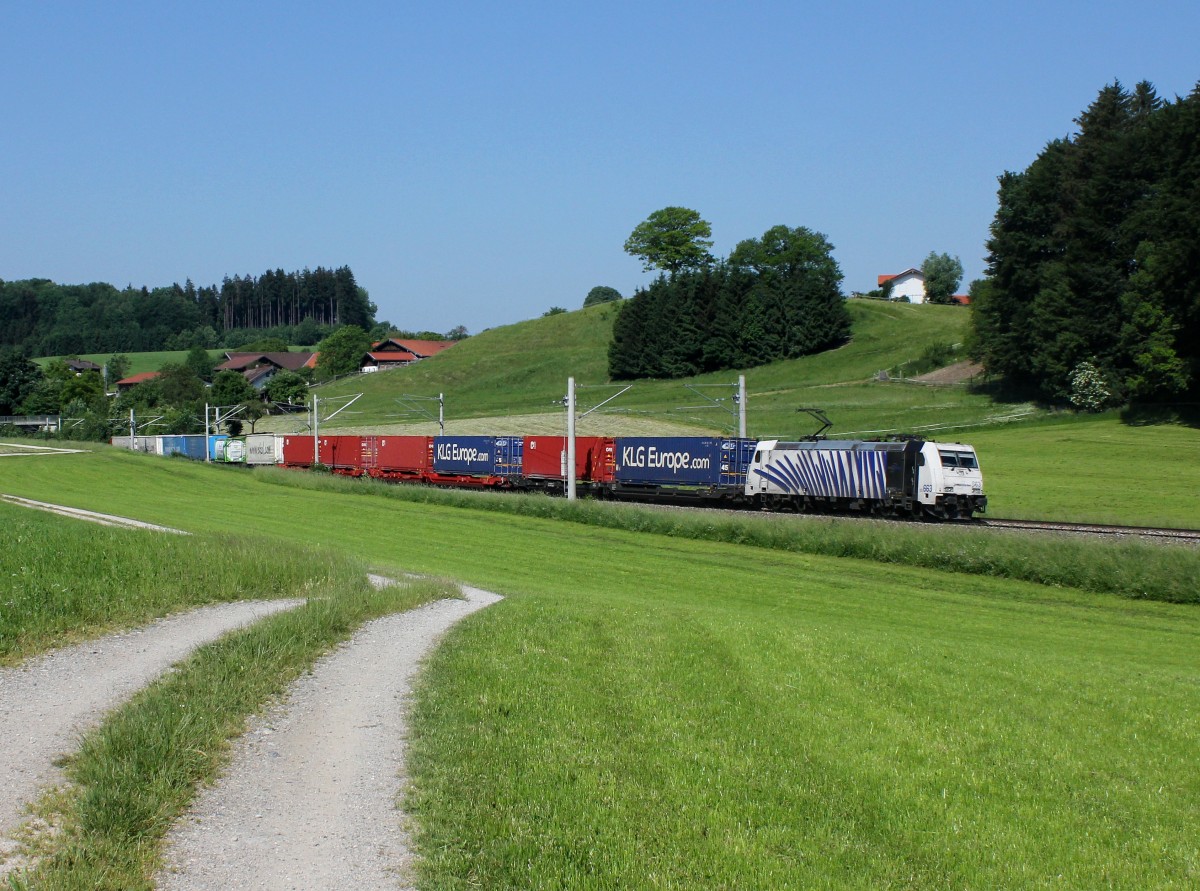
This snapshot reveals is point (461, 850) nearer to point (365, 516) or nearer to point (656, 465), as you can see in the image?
point (365, 516)

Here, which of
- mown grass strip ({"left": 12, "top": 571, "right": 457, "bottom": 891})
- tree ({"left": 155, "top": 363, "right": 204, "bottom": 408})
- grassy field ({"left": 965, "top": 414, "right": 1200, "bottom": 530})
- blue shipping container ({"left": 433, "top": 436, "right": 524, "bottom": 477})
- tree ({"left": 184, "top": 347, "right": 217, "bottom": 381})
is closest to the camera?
mown grass strip ({"left": 12, "top": 571, "right": 457, "bottom": 891})

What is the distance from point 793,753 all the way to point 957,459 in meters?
34.0

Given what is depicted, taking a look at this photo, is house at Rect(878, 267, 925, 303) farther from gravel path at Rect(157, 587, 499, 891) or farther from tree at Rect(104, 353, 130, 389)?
gravel path at Rect(157, 587, 499, 891)

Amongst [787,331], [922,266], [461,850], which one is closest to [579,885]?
[461,850]

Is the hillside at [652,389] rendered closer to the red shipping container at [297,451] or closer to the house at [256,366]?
the red shipping container at [297,451]

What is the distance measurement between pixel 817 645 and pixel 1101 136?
79647 millimetres

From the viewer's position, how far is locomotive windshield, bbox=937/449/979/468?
133 feet

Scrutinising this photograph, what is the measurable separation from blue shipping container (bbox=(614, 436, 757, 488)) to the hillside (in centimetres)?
388

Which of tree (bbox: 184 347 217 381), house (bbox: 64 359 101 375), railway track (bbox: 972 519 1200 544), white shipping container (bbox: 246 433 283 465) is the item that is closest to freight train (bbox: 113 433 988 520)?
railway track (bbox: 972 519 1200 544)

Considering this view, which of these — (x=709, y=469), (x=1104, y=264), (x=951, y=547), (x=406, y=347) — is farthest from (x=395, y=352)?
(x=951, y=547)

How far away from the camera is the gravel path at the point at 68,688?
752 centimetres

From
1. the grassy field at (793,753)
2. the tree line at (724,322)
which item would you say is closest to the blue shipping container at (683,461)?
the grassy field at (793,753)

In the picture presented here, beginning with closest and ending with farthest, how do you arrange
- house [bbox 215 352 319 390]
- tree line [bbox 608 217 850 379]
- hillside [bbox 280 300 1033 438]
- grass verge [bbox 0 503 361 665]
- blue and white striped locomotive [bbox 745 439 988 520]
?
grass verge [bbox 0 503 361 665], blue and white striped locomotive [bbox 745 439 988 520], hillside [bbox 280 300 1033 438], tree line [bbox 608 217 850 379], house [bbox 215 352 319 390]

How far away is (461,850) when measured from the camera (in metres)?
6.58
